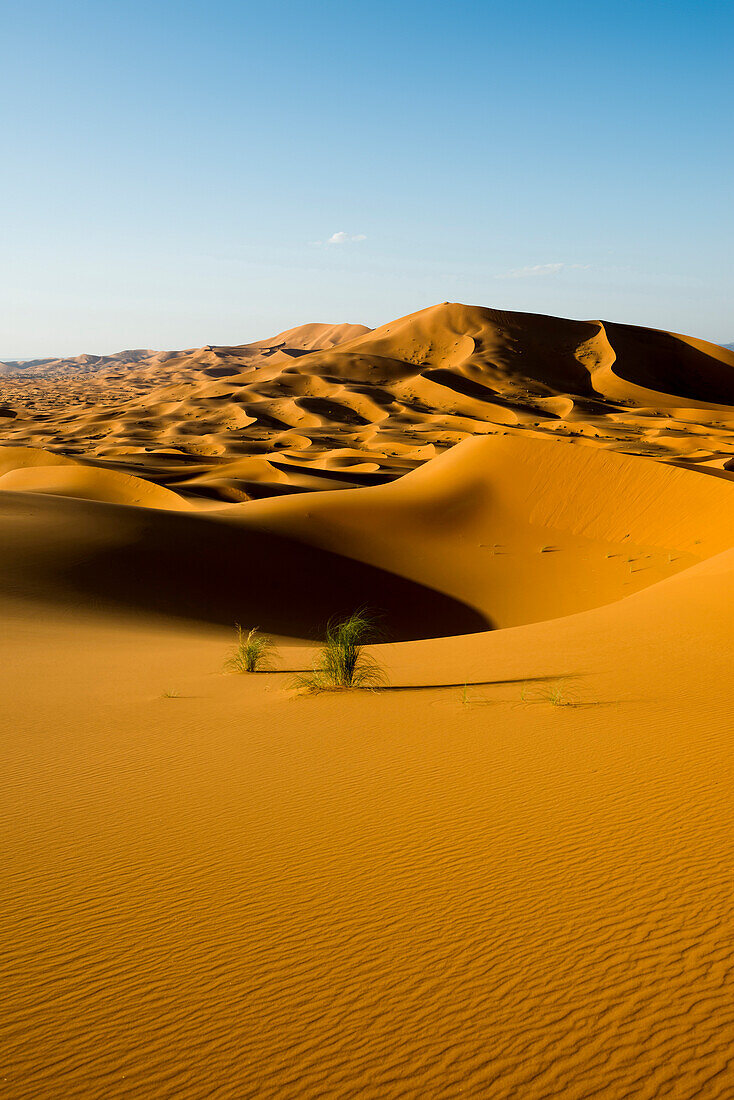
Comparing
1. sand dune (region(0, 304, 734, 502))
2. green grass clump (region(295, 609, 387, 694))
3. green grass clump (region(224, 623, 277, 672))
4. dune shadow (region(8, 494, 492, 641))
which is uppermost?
sand dune (region(0, 304, 734, 502))

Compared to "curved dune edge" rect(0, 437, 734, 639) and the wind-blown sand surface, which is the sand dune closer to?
"curved dune edge" rect(0, 437, 734, 639)

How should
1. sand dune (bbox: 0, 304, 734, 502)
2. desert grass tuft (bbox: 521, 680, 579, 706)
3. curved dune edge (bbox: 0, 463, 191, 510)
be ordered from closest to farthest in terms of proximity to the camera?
desert grass tuft (bbox: 521, 680, 579, 706), curved dune edge (bbox: 0, 463, 191, 510), sand dune (bbox: 0, 304, 734, 502)

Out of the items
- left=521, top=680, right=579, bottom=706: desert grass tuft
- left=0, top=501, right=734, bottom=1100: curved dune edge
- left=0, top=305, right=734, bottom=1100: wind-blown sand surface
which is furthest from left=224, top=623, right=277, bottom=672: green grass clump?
left=521, top=680, right=579, bottom=706: desert grass tuft

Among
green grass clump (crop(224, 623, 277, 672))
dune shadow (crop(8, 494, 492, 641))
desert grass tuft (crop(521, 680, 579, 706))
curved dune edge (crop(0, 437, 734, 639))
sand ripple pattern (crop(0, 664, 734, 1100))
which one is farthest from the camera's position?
curved dune edge (crop(0, 437, 734, 639))

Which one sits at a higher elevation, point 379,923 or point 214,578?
point 379,923

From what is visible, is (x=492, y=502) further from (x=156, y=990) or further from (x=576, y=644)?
(x=156, y=990)

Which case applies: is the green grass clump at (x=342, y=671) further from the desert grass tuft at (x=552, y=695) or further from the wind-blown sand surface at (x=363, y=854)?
the desert grass tuft at (x=552, y=695)

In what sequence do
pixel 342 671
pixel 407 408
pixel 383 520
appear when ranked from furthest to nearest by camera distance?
pixel 407 408
pixel 383 520
pixel 342 671

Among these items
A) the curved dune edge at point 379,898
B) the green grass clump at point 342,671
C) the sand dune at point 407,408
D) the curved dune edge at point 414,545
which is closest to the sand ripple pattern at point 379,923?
the curved dune edge at point 379,898

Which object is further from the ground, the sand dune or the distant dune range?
the sand dune

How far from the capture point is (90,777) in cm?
611

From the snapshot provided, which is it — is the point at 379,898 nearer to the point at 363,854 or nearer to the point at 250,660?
the point at 363,854

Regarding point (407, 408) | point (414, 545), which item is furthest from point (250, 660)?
point (407, 408)

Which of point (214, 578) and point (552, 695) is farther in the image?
point (214, 578)
